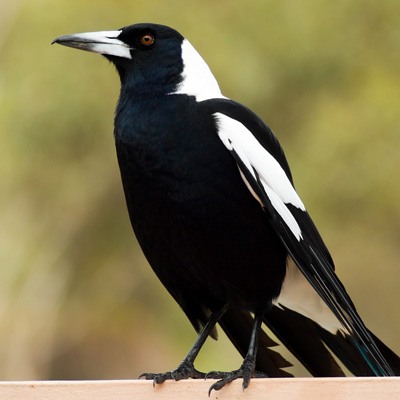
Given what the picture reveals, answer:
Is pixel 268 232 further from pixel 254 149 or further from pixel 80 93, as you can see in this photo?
pixel 80 93

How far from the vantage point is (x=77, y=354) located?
645 centimetres

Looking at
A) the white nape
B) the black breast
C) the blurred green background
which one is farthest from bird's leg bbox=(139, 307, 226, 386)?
the blurred green background

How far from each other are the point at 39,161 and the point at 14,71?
67 centimetres

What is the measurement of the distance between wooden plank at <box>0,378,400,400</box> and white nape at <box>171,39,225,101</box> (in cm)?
83

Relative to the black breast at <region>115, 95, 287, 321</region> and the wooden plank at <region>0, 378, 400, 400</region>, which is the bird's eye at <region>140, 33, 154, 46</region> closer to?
the black breast at <region>115, 95, 287, 321</region>

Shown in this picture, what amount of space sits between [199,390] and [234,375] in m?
0.16

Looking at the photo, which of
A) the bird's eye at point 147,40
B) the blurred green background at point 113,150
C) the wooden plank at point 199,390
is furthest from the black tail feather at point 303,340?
the blurred green background at point 113,150

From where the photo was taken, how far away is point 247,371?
1783 millimetres

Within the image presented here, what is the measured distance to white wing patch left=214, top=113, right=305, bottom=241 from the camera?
77.4 inches

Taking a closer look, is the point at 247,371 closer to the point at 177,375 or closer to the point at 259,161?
the point at 177,375

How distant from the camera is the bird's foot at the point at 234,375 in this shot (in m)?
1.63

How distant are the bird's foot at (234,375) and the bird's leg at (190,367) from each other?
A: 0.18 feet

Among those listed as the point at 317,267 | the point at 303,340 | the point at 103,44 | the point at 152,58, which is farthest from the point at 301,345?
the point at 103,44

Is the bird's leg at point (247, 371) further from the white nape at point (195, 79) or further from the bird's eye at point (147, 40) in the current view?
the bird's eye at point (147, 40)
